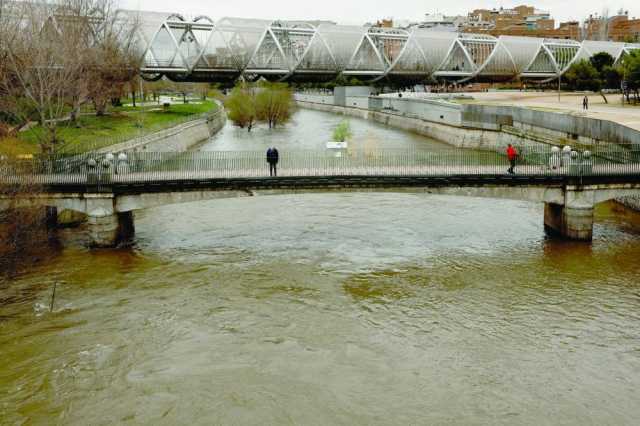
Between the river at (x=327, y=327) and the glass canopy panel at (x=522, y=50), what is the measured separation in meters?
66.1

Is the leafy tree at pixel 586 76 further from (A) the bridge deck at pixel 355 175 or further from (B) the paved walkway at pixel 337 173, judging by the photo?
(A) the bridge deck at pixel 355 175

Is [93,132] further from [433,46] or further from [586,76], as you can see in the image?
[433,46]

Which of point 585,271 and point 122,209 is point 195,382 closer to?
point 122,209

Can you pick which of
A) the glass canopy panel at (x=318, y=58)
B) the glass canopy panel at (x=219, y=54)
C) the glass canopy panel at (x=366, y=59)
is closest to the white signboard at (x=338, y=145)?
the glass canopy panel at (x=219, y=54)

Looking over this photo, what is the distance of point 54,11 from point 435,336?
34601 millimetres

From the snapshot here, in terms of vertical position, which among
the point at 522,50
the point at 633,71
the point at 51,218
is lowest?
Result: the point at 51,218

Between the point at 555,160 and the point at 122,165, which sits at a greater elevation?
the point at 122,165

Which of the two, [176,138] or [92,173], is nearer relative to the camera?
[92,173]

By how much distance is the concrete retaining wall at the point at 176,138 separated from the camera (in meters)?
34.8

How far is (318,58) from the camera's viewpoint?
246ft

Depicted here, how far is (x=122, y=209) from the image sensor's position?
21578mm

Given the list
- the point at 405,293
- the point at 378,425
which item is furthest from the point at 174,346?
the point at 405,293

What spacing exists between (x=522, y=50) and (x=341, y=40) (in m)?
26.0

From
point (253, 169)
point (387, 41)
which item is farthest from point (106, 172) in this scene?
point (387, 41)
